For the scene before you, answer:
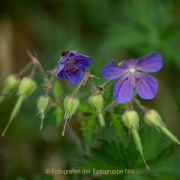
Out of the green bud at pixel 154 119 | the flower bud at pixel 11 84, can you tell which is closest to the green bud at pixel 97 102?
the green bud at pixel 154 119

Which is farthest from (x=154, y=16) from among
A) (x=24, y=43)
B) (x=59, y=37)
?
(x=24, y=43)

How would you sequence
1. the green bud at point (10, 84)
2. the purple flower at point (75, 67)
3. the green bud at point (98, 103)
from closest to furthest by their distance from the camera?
the green bud at point (98, 103) < the purple flower at point (75, 67) < the green bud at point (10, 84)

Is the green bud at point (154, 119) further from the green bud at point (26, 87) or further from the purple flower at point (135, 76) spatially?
the green bud at point (26, 87)

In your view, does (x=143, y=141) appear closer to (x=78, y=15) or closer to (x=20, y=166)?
(x=20, y=166)

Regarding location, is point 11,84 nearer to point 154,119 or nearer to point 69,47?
point 69,47

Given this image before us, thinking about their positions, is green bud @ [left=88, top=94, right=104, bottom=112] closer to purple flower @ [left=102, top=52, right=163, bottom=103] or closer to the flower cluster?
the flower cluster

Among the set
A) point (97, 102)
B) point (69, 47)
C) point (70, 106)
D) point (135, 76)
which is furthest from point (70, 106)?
point (69, 47)
